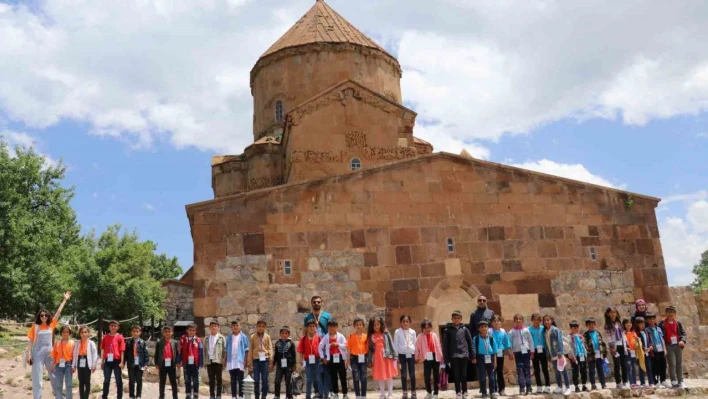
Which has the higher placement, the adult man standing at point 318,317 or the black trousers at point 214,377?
the adult man standing at point 318,317

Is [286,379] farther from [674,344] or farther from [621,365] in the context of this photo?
[674,344]

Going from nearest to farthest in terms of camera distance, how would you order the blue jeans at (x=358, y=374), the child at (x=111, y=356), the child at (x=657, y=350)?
the child at (x=111, y=356)
the blue jeans at (x=358, y=374)
the child at (x=657, y=350)

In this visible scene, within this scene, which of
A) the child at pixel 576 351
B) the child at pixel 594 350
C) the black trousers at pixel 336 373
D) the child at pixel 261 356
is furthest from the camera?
the child at pixel 594 350

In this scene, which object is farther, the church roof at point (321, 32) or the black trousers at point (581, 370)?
the church roof at point (321, 32)

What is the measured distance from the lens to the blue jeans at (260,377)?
27.1ft

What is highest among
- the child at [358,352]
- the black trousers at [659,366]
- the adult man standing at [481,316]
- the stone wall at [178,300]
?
the stone wall at [178,300]

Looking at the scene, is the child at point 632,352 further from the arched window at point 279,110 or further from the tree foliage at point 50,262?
the tree foliage at point 50,262

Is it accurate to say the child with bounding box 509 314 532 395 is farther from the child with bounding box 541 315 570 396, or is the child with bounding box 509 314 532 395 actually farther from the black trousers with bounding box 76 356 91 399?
the black trousers with bounding box 76 356 91 399

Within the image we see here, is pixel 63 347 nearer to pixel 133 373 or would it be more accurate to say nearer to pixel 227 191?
pixel 133 373

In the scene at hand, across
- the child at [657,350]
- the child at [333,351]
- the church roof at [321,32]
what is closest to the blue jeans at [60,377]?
the child at [333,351]

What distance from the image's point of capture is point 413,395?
8164mm

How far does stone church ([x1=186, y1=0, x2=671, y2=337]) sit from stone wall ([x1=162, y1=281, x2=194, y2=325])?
9519mm

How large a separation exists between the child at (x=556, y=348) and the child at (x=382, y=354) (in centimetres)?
238

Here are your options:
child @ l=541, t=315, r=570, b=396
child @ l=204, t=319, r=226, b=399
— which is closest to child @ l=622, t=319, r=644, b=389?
child @ l=541, t=315, r=570, b=396
